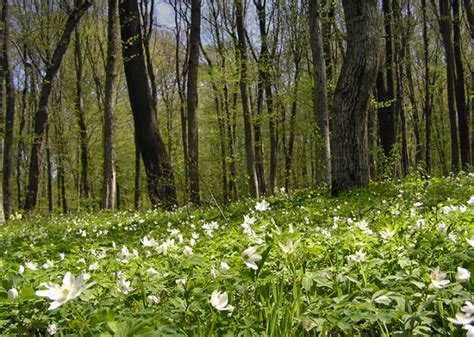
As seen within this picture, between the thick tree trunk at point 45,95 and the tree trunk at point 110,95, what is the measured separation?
141 inches

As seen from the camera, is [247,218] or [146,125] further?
[146,125]

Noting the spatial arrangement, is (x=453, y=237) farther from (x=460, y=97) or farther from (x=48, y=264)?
(x=460, y=97)

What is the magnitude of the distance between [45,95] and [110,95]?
5.53 m

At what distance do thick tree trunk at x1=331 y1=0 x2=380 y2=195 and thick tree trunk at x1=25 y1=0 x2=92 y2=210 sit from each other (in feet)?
36.4

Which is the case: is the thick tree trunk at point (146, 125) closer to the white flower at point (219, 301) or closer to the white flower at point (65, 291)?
the white flower at point (219, 301)

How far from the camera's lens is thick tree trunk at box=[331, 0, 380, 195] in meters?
7.71

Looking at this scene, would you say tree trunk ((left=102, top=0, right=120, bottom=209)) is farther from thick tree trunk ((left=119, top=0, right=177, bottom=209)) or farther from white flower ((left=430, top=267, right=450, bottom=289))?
white flower ((left=430, top=267, right=450, bottom=289))

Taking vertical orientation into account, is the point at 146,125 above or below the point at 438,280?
above

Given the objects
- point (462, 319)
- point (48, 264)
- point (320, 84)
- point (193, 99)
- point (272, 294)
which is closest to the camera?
point (462, 319)

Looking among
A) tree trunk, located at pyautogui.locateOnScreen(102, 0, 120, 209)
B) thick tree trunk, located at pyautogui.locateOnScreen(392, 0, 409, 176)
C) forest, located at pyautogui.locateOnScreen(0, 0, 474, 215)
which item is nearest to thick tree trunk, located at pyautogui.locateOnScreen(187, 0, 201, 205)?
forest, located at pyautogui.locateOnScreen(0, 0, 474, 215)

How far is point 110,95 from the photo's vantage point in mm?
12664

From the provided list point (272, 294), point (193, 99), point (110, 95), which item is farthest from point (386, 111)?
point (272, 294)

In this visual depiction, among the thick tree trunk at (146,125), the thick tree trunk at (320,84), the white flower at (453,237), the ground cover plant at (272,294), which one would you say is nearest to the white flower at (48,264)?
the ground cover plant at (272,294)

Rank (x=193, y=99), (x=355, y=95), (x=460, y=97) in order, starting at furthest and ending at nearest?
(x=460, y=97)
(x=193, y=99)
(x=355, y=95)
